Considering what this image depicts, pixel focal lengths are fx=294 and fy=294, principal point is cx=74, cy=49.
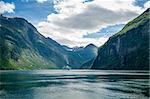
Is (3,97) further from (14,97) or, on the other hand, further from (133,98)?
(133,98)

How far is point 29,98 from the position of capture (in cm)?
8475

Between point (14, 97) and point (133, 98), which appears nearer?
point (133, 98)

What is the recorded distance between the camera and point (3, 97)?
85438mm

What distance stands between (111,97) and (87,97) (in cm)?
704

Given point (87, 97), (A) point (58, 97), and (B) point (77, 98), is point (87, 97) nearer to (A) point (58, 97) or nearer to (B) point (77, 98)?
(B) point (77, 98)

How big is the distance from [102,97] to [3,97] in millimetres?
28790

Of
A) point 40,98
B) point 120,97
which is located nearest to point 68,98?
point 40,98

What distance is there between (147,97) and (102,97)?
41.8 ft

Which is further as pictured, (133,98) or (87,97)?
(87,97)

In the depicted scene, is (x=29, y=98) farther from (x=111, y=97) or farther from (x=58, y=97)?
(x=111, y=97)

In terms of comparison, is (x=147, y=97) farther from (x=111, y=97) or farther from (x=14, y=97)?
(x=14, y=97)

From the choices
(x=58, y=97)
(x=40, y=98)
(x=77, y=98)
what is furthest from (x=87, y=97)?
(x=40, y=98)

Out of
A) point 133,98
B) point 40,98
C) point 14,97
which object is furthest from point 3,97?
point 133,98

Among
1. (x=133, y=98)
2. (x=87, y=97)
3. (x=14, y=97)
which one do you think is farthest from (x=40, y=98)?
(x=133, y=98)
